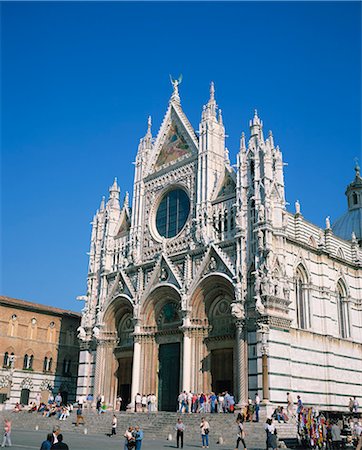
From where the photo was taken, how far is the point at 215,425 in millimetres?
22516

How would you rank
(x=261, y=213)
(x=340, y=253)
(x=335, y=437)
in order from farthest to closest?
(x=340, y=253) → (x=261, y=213) → (x=335, y=437)

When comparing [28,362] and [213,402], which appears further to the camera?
[28,362]

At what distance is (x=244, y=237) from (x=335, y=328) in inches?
309

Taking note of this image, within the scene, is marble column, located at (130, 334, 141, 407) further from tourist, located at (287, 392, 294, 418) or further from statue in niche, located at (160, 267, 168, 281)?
tourist, located at (287, 392, 294, 418)

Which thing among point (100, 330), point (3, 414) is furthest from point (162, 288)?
point (3, 414)

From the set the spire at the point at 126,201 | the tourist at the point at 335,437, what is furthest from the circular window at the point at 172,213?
the tourist at the point at 335,437

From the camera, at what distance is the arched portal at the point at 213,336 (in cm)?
2734

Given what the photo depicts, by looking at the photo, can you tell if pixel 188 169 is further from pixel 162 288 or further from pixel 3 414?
pixel 3 414

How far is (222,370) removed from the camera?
27438mm

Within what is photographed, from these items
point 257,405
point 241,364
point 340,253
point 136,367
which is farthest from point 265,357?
point 340,253

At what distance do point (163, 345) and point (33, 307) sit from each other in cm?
1406

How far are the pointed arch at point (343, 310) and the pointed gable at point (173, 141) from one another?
39.3 feet

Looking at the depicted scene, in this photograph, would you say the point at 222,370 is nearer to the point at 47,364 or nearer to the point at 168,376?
the point at 168,376

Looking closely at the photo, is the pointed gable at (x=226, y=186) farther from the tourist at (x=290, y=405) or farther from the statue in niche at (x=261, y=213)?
the tourist at (x=290, y=405)
